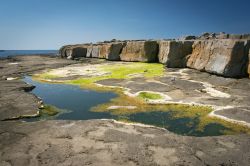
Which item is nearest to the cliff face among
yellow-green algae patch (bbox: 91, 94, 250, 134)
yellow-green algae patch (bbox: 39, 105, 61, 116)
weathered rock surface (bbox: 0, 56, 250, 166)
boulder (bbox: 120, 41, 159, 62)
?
boulder (bbox: 120, 41, 159, 62)

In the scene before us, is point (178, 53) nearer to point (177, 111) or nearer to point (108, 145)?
point (177, 111)

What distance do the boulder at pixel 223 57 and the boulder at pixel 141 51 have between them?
1313cm

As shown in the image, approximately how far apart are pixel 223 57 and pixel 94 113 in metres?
16.4

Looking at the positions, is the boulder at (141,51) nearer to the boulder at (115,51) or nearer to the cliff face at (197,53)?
the cliff face at (197,53)

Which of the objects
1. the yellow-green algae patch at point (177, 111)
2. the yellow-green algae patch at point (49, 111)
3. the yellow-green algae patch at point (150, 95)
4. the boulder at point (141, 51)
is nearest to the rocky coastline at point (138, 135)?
the yellow-green algae patch at point (49, 111)

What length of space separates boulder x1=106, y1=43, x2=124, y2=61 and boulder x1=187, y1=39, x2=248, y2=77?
2350 centimetres

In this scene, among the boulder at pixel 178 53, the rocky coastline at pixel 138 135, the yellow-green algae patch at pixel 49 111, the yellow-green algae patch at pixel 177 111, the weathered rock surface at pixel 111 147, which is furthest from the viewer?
the boulder at pixel 178 53

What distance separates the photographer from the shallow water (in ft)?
49.9

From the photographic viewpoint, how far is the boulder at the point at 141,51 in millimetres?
47031

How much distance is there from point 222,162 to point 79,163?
17.9ft

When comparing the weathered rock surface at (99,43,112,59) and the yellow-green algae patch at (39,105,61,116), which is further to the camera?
the weathered rock surface at (99,43,112,59)

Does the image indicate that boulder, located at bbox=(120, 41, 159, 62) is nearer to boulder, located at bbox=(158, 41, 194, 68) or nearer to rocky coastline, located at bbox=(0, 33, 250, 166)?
boulder, located at bbox=(158, 41, 194, 68)

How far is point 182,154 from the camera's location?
11.3m

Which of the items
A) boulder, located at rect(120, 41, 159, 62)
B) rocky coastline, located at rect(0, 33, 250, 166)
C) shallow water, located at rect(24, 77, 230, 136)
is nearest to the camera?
rocky coastline, located at rect(0, 33, 250, 166)
